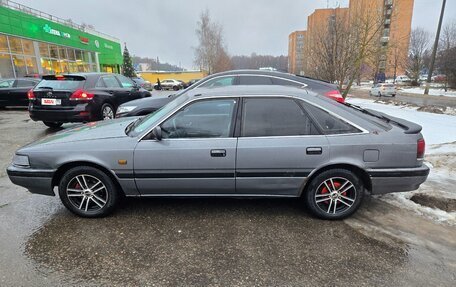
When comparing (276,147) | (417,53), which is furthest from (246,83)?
(417,53)

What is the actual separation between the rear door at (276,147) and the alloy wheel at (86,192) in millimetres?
1591

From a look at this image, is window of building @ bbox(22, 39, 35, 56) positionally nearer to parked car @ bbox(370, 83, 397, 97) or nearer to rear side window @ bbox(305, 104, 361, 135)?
rear side window @ bbox(305, 104, 361, 135)

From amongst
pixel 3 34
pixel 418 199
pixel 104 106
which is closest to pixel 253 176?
pixel 418 199

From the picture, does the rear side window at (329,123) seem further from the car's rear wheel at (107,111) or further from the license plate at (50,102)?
the license plate at (50,102)

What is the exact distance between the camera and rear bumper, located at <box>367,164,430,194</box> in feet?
10.2

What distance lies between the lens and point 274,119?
3193 millimetres

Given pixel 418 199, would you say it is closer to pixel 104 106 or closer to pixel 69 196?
pixel 69 196

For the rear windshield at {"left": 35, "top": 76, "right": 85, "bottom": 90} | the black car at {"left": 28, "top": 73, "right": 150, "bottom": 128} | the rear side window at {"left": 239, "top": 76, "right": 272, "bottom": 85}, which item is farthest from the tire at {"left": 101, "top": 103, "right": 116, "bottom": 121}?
the rear side window at {"left": 239, "top": 76, "right": 272, "bottom": 85}

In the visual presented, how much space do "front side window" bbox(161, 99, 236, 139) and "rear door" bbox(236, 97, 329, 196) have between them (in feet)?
0.62

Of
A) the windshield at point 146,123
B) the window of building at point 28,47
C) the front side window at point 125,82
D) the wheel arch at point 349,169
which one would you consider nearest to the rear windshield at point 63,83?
the front side window at point 125,82

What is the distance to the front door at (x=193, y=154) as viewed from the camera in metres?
3.09

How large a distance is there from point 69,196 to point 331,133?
3074 mm

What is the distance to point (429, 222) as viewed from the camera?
10.7 feet

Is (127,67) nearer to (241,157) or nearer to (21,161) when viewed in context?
(21,161)
